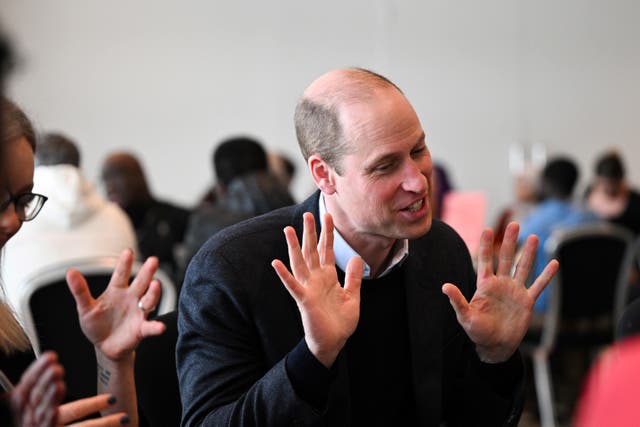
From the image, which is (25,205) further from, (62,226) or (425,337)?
(62,226)

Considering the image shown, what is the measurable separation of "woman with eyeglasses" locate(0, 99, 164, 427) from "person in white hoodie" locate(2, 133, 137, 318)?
1249mm

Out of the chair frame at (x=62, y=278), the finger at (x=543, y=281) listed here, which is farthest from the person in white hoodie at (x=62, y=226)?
the finger at (x=543, y=281)

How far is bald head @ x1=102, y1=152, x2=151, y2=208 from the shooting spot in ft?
13.8

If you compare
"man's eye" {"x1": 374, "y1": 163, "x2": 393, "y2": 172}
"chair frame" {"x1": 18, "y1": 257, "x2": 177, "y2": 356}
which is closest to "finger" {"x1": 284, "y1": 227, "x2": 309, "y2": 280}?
"man's eye" {"x1": 374, "y1": 163, "x2": 393, "y2": 172}

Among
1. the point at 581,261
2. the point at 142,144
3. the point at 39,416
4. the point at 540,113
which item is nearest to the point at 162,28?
the point at 142,144

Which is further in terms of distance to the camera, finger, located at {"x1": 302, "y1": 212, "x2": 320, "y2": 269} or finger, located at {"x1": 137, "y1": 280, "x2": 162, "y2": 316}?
finger, located at {"x1": 137, "y1": 280, "x2": 162, "y2": 316}

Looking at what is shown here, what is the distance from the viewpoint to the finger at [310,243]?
1388 millimetres

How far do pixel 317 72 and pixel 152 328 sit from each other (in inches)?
238

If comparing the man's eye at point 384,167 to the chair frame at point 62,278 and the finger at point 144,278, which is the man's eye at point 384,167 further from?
the chair frame at point 62,278

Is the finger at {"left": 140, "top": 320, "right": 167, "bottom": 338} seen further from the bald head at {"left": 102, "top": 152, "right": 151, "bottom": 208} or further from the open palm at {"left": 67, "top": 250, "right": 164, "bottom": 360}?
the bald head at {"left": 102, "top": 152, "right": 151, "bottom": 208}

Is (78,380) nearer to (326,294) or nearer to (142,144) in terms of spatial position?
(326,294)

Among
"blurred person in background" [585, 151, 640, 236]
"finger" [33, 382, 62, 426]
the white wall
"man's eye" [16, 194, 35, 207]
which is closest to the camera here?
"finger" [33, 382, 62, 426]

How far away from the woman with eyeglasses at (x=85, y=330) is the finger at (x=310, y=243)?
28 centimetres

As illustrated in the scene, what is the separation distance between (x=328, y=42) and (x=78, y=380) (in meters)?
5.37
